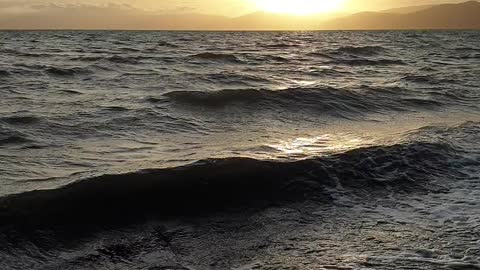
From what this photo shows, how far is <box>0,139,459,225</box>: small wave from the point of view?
209 inches

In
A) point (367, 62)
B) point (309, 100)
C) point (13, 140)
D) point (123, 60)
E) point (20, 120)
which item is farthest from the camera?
point (367, 62)

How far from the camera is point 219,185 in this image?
6.13m

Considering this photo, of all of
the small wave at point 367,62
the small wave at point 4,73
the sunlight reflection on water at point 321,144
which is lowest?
the sunlight reflection on water at point 321,144

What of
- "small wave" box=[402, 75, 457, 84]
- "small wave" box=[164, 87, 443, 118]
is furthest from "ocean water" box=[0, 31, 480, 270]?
"small wave" box=[402, 75, 457, 84]

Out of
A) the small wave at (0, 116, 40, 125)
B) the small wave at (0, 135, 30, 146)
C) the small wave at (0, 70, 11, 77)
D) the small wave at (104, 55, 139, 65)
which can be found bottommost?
the small wave at (0, 135, 30, 146)

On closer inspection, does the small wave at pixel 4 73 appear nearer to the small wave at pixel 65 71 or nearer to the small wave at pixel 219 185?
the small wave at pixel 65 71

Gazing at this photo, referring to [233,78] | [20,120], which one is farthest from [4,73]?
[20,120]

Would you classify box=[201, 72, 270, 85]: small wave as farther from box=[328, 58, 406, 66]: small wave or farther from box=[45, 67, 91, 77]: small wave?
box=[328, 58, 406, 66]: small wave

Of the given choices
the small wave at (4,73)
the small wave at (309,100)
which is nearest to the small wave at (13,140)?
the small wave at (309,100)

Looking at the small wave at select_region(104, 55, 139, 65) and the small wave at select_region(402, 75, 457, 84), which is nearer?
the small wave at select_region(402, 75, 457, 84)

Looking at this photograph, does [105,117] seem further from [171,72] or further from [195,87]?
[171,72]

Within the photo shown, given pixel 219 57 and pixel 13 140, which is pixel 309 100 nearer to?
pixel 13 140

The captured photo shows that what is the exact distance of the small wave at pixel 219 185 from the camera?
17.4 ft

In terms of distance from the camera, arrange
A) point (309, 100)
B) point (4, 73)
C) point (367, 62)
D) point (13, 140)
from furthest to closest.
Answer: point (367, 62) < point (4, 73) < point (309, 100) < point (13, 140)
